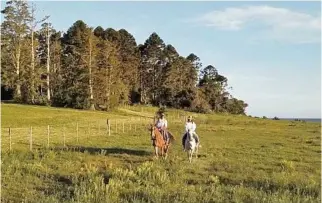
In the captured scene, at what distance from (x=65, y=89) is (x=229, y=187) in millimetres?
64734

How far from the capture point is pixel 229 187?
14.5m

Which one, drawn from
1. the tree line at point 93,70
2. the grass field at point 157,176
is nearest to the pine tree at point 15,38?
the tree line at point 93,70

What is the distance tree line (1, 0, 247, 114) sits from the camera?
77250 millimetres

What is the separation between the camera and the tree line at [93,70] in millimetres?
77250

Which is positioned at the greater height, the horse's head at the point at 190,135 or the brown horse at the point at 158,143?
the horse's head at the point at 190,135

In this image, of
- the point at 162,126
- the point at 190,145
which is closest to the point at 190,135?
the point at 190,145

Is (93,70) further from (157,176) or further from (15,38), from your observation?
(157,176)

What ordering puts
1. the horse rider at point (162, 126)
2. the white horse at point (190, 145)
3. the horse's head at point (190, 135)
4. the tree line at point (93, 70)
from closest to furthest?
the white horse at point (190, 145) < the horse's head at point (190, 135) < the horse rider at point (162, 126) < the tree line at point (93, 70)

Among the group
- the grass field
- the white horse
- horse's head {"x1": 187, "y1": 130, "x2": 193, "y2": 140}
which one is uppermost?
horse's head {"x1": 187, "y1": 130, "x2": 193, "y2": 140}

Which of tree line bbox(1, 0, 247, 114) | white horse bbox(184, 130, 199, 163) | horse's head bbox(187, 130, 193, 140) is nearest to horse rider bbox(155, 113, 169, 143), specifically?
horse's head bbox(187, 130, 193, 140)

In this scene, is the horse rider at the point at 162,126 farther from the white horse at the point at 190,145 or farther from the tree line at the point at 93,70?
the tree line at the point at 93,70

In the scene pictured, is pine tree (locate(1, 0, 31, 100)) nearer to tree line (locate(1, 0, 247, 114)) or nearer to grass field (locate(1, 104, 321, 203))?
tree line (locate(1, 0, 247, 114))

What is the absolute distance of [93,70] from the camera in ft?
254

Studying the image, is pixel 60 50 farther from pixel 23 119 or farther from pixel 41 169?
pixel 41 169
